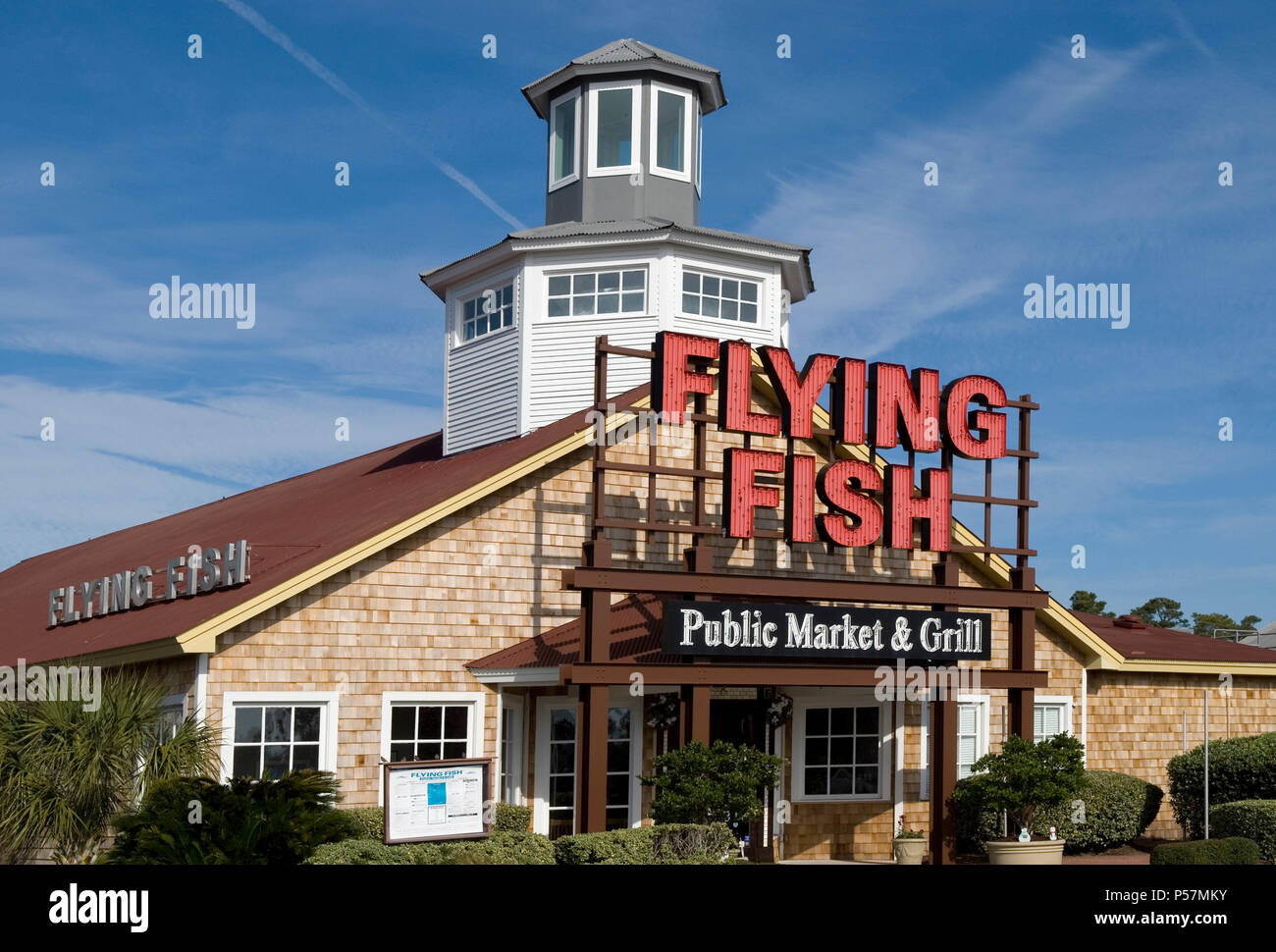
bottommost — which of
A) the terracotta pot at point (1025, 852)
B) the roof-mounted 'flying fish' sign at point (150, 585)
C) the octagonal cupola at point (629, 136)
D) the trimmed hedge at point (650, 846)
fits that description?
the terracotta pot at point (1025, 852)

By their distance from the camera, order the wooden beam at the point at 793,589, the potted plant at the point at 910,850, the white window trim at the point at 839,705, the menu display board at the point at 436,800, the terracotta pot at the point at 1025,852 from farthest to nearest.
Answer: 1. the white window trim at the point at 839,705
2. the potted plant at the point at 910,850
3. the terracotta pot at the point at 1025,852
4. the wooden beam at the point at 793,589
5. the menu display board at the point at 436,800

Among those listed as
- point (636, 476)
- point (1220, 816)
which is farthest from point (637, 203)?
point (1220, 816)

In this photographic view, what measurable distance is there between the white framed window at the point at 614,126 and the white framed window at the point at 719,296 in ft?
12.4

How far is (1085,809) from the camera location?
26.0m

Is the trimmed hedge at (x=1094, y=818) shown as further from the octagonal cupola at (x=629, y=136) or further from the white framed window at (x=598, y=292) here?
the octagonal cupola at (x=629, y=136)

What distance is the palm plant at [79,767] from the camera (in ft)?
65.8

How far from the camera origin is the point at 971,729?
27.3 m

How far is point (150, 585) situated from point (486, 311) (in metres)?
8.82

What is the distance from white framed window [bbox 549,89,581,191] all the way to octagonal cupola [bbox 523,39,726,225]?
0.07 ft

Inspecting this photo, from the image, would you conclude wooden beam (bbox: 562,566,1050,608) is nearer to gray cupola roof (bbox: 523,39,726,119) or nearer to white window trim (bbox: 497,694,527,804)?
white window trim (bbox: 497,694,527,804)

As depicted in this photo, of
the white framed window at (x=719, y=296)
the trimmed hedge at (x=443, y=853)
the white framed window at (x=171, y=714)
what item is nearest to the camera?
the trimmed hedge at (x=443, y=853)

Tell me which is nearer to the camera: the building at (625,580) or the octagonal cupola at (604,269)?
the building at (625,580)

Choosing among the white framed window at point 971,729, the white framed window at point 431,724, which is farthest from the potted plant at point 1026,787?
the white framed window at point 431,724
